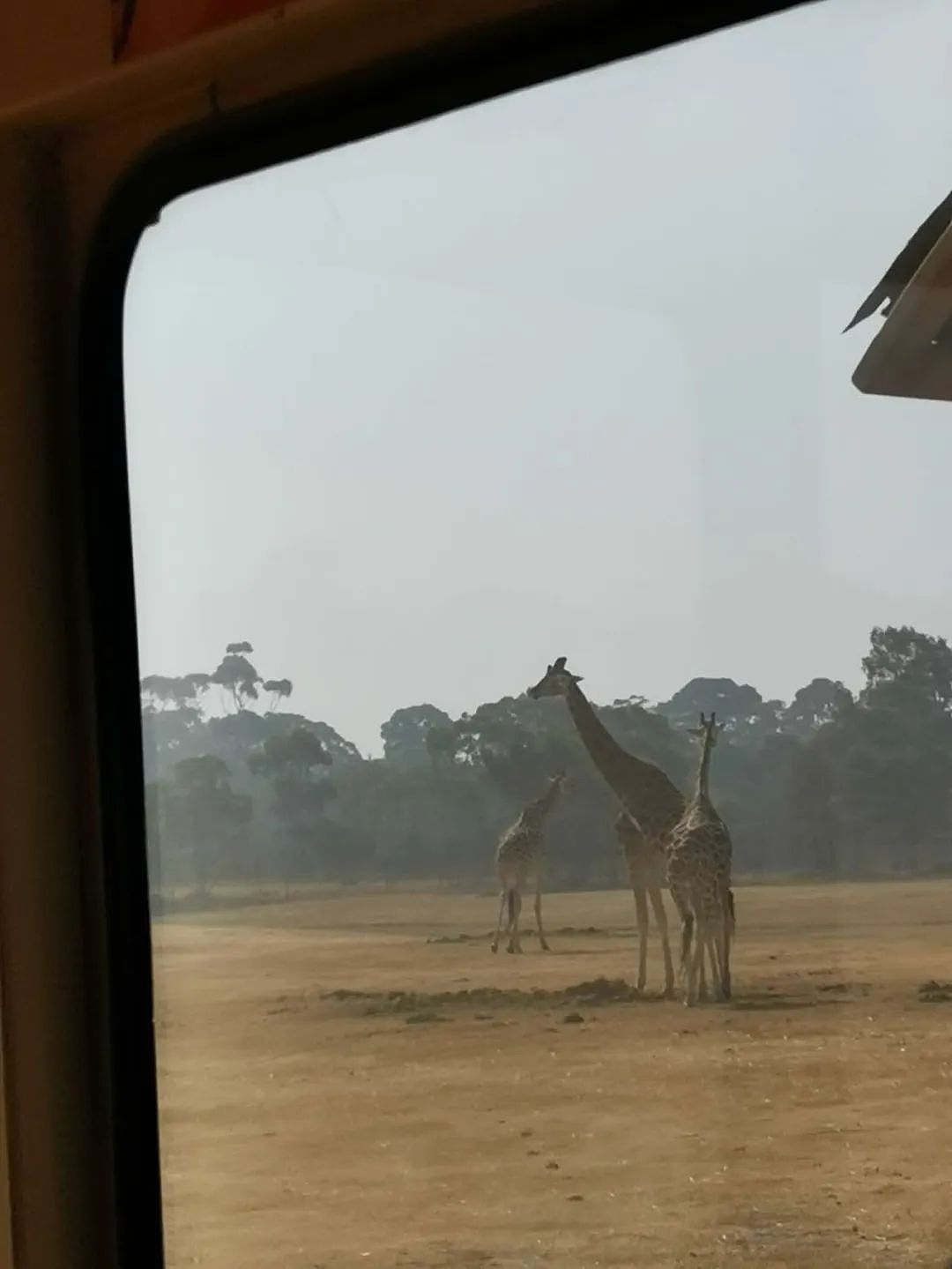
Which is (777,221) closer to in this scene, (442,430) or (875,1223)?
(442,430)

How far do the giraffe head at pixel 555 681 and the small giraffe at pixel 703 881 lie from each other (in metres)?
0.10

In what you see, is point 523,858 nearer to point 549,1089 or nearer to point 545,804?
point 545,804

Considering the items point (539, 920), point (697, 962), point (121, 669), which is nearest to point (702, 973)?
point (697, 962)

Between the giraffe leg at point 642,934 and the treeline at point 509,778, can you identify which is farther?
the giraffe leg at point 642,934

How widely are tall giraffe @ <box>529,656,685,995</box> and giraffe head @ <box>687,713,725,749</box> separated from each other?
1.7 inches

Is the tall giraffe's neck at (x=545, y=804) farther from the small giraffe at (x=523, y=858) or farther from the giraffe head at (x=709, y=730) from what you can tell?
the giraffe head at (x=709, y=730)

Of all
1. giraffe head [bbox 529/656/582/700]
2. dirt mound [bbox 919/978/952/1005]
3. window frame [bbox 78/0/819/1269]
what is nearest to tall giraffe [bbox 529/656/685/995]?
giraffe head [bbox 529/656/582/700]

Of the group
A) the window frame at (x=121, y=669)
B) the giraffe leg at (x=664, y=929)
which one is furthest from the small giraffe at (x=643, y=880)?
the window frame at (x=121, y=669)

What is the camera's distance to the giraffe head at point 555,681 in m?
1.00

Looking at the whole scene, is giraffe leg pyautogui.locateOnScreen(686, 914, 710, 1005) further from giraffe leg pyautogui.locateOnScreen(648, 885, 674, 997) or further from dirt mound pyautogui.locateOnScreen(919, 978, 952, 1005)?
dirt mound pyautogui.locateOnScreen(919, 978, 952, 1005)

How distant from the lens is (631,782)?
99 cm

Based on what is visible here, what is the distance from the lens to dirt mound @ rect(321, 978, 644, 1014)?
39.7 inches

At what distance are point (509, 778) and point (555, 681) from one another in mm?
87

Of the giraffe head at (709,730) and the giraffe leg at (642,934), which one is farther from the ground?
the giraffe head at (709,730)
